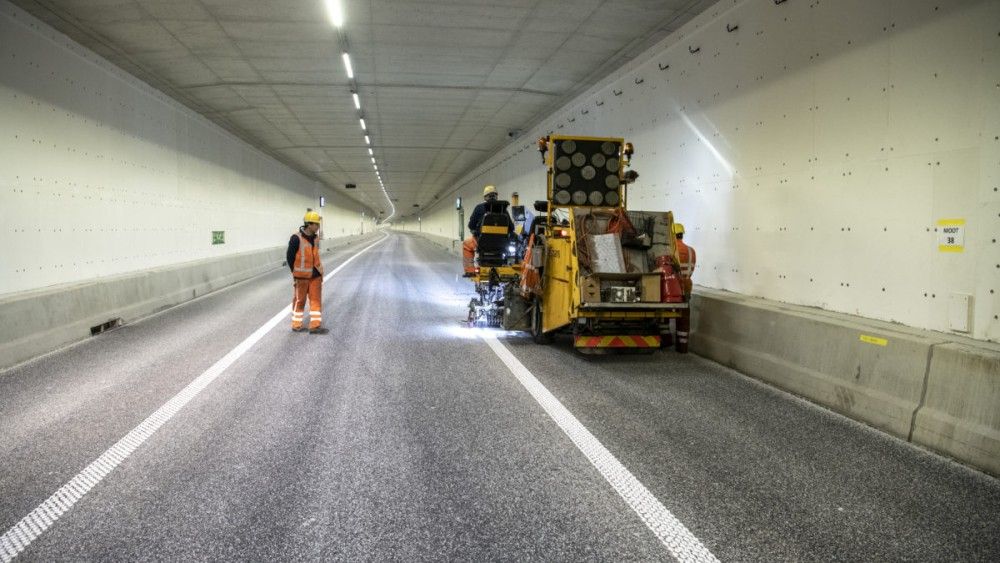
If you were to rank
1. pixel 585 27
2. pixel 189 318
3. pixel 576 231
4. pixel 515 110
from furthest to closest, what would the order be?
pixel 515 110 → pixel 189 318 → pixel 585 27 → pixel 576 231

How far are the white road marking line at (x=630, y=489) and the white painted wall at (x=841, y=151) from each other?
3178mm

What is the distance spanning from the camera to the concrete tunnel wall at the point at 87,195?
7.77 meters

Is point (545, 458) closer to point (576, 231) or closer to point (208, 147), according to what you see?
point (576, 231)

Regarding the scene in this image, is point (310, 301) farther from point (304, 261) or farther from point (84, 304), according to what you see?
point (84, 304)

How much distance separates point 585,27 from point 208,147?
12204 millimetres

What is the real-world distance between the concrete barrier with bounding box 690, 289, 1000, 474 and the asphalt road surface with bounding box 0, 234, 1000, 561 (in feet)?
0.74

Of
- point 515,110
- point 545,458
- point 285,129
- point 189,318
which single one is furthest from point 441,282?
point 545,458

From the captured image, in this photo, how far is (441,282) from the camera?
17.9 meters

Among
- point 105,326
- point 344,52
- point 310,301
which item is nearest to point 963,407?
point 310,301

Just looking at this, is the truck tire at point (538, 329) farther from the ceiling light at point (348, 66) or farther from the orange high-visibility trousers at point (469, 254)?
the ceiling light at point (348, 66)

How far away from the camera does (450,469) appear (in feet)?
12.9

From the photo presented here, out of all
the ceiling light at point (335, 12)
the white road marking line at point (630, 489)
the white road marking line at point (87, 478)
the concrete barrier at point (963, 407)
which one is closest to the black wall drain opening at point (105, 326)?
the white road marking line at point (87, 478)

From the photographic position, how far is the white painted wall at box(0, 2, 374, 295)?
7902 mm

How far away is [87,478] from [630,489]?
347 centimetres
